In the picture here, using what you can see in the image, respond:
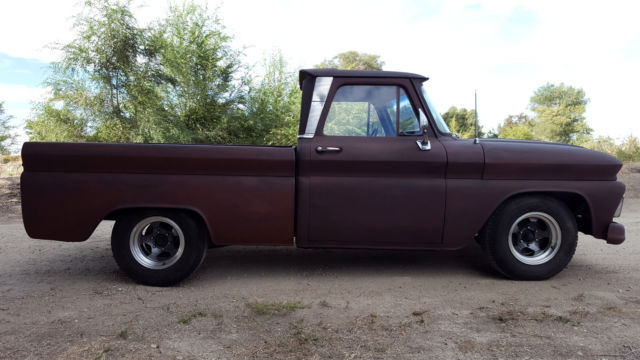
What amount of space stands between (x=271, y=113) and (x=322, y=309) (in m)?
18.6

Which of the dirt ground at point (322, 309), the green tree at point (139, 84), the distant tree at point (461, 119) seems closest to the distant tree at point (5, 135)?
the green tree at point (139, 84)

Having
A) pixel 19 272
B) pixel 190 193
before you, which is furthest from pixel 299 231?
pixel 19 272

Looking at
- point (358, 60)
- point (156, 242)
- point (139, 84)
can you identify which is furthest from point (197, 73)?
point (358, 60)

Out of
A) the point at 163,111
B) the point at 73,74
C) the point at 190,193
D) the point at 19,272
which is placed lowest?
the point at 19,272

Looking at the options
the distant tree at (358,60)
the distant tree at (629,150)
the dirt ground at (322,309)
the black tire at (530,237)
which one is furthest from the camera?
the distant tree at (358,60)

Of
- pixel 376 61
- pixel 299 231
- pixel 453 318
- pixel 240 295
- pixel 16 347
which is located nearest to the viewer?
pixel 16 347

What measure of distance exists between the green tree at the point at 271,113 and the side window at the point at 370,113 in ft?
53.5

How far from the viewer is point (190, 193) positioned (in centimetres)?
411

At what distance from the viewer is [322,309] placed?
11.7 ft

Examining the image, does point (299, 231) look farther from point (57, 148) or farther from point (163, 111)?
point (163, 111)

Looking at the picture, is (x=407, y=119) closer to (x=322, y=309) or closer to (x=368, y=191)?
(x=368, y=191)

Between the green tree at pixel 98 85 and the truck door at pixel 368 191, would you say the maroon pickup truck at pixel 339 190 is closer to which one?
the truck door at pixel 368 191

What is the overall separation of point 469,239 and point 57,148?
401 cm

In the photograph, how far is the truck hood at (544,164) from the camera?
14.0ft
